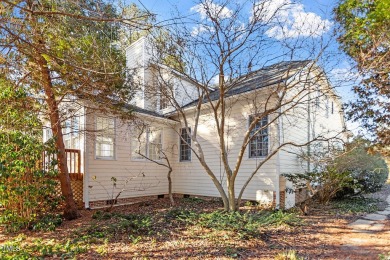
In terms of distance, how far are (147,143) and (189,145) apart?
2743 mm

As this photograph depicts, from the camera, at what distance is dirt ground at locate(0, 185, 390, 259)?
4.18 metres

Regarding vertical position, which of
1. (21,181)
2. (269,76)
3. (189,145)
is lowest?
(21,181)

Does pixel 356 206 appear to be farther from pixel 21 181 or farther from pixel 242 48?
pixel 21 181

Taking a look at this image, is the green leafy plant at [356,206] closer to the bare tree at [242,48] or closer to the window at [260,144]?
the bare tree at [242,48]

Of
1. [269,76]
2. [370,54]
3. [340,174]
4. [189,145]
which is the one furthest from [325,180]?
[189,145]

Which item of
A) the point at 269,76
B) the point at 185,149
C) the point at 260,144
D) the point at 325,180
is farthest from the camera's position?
the point at 185,149

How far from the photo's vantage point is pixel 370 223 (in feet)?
21.1

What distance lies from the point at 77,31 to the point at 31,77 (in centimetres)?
238

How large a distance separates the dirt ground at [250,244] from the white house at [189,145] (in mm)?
2663

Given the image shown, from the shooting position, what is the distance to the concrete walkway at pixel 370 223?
5852 millimetres

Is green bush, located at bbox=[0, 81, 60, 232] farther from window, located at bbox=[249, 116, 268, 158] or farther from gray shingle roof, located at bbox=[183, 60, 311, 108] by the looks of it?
window, located at bbox=[249, 116, 268, 158]

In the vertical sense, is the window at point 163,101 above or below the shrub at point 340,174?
above

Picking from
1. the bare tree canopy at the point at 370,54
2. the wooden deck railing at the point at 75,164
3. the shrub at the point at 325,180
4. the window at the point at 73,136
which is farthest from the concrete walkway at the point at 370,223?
the window at the point at 73,136

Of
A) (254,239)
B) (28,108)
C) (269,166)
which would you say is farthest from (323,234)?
(28,108)
